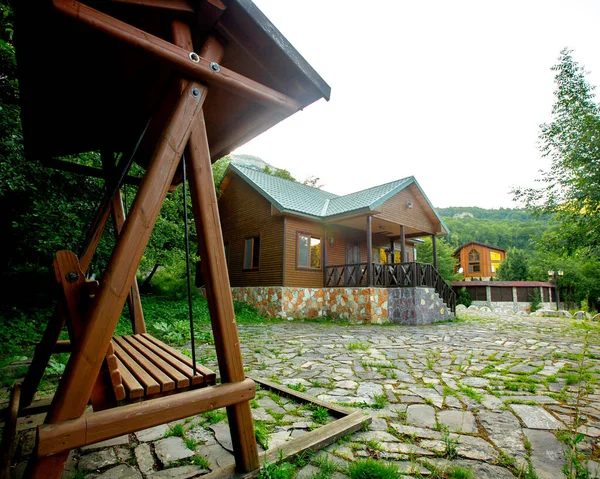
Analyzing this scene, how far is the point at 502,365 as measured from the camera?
4.62 meters

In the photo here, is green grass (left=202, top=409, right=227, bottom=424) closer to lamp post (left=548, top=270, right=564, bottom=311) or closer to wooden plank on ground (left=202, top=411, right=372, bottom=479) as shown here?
wooden plank on ground (left=202, top=411, right=372, bottom=479)

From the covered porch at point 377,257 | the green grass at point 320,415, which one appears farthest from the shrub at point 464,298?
the green grass at point 320,415

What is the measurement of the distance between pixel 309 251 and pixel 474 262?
3819 centimetres

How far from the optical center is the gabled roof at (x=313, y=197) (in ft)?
37.2

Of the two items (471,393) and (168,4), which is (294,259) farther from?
(168,4)

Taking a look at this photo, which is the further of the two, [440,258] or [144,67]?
[440,258]

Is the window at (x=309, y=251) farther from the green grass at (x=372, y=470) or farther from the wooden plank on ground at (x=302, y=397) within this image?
the green grass at (x=372, y=470)

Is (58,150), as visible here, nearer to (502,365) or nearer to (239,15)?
(239,15)

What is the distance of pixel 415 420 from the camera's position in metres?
2.61

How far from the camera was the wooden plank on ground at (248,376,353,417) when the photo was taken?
265 cm

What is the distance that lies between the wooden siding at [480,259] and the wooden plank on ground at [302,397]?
148 ft

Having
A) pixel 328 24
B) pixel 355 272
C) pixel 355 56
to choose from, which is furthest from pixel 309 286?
pixel 355 56

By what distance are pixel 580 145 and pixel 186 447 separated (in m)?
14.6

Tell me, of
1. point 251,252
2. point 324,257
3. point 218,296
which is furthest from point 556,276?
point 218,296
